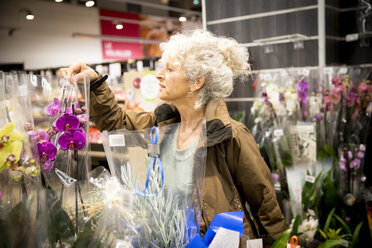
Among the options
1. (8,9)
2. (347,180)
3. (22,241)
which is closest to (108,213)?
(22,241)

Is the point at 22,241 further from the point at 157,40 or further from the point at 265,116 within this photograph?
the point at 157,40

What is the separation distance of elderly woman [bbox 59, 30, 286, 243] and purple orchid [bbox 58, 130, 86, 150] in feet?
1.42

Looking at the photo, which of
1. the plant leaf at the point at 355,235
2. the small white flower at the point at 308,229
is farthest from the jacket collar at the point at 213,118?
the plant leaf at the point at 355,235

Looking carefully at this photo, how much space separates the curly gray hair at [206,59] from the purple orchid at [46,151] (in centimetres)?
68

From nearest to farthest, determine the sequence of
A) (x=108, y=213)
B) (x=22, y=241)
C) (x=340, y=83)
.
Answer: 1. (x=22, y=241)
2. (x=108, y=213)
3. (x=340, y=83)

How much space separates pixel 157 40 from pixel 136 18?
2.42 ft

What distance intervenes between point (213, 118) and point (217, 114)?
33 mm

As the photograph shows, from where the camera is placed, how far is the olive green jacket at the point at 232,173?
1.47 m

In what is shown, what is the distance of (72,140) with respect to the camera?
43.7 inches

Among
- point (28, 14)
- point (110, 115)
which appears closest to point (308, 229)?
point (110, 115)

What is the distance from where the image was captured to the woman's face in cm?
160

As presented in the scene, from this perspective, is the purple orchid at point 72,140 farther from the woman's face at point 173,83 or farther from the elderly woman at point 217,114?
the woman's face at point 173,83

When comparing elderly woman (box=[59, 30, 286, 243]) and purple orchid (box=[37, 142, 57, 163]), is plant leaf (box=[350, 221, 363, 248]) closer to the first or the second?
elderly woman (box=[59, 30, 286, 243])

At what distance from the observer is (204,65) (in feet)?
5.17
